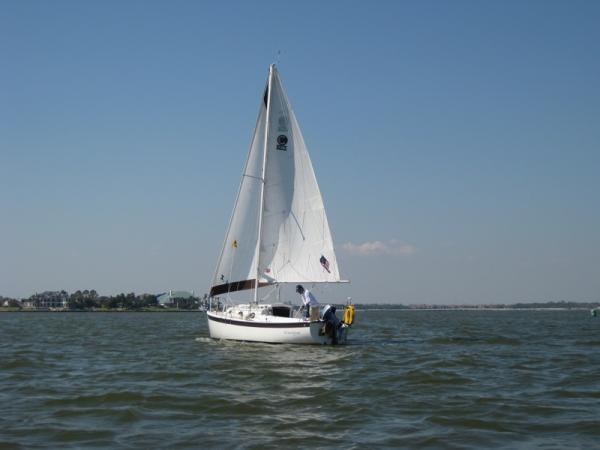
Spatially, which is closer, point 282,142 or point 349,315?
point 349,315

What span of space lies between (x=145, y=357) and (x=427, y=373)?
1313cm

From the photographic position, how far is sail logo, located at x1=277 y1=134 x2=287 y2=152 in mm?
37469

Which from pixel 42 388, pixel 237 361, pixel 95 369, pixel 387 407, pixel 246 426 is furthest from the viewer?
pixel 237 361

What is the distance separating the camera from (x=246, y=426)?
15.2 meters

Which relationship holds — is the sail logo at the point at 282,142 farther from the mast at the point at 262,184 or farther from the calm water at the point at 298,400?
the calm water at the point at 298,400

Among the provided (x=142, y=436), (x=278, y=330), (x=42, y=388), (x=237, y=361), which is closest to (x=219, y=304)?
(x=278, y=330)

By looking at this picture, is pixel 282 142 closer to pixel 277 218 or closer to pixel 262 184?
pixel 262 184

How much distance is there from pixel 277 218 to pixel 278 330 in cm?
657

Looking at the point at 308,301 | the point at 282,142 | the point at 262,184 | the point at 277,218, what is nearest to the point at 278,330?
the point at 308,301

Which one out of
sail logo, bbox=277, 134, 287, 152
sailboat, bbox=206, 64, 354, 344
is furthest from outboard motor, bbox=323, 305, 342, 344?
sail logo, bbox=277, 134, 287, 152

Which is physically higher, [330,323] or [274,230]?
[274,230]

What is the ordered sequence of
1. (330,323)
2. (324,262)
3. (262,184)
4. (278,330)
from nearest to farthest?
(278,330) → (330,323) → (324,262) → (262,184)

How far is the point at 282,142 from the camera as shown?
37500 millimetres

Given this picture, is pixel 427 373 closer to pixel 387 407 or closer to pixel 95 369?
pixel 387 407
